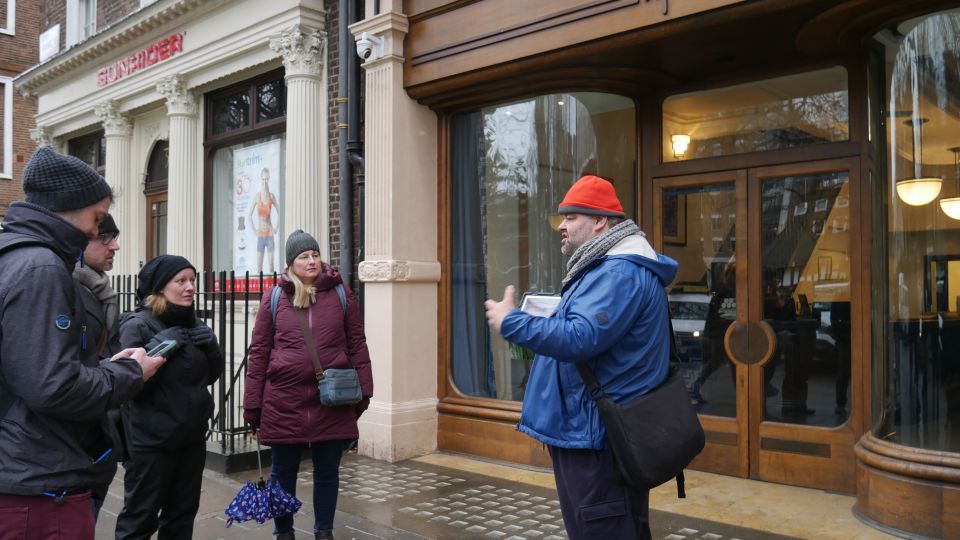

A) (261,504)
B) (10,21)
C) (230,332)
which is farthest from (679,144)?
(10,21)

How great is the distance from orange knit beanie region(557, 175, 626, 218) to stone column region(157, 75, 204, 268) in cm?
876

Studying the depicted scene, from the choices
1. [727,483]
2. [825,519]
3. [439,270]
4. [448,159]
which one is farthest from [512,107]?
[825,519]

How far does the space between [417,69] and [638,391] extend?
16.5 ft

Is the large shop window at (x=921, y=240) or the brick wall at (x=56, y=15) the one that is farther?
the brick wall at (x=56, y=15)

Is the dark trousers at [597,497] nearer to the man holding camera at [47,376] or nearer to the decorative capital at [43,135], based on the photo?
the man holding camera at [47,376]

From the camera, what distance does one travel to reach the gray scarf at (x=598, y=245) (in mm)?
3053

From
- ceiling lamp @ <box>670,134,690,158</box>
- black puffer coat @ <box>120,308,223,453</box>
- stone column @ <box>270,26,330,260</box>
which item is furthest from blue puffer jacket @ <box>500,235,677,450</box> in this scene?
stone column @ <box>270,26,330,260</box>

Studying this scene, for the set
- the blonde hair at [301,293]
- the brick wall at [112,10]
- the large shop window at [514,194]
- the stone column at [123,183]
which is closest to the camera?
the blonde hair at [301,293]

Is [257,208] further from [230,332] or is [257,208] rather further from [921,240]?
[921,240]

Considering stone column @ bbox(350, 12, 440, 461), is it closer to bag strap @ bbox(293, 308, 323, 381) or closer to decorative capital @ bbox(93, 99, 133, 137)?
bag strap @ bbox(293, 308, 323, 381)

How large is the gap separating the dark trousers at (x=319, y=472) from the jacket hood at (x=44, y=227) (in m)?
2.43

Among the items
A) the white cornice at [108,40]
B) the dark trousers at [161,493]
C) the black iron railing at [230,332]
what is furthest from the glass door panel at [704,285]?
the white cornice at [108,40]

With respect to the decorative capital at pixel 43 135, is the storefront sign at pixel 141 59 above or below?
above

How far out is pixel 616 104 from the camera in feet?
23.0
